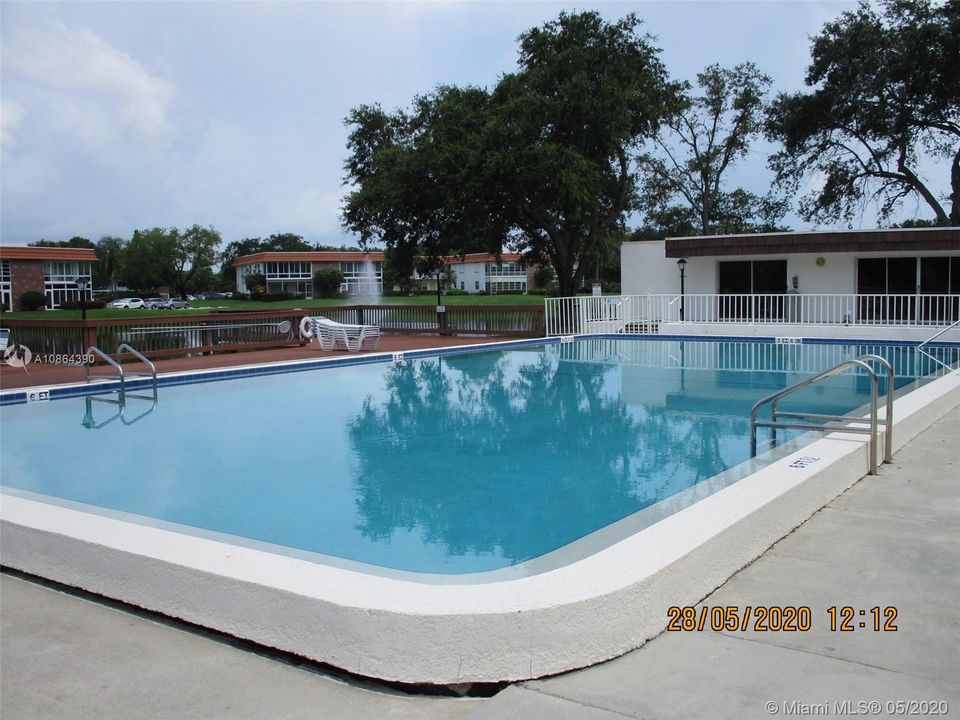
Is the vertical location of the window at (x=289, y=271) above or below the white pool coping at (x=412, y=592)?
above

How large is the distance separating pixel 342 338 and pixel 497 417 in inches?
360

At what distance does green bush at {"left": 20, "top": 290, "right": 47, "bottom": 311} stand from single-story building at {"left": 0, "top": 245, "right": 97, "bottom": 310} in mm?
579

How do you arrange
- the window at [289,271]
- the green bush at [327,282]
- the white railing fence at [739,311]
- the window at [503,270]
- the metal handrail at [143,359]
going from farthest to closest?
1. the window at [503,270]
2. the window at [289,271]
3. the green bush at [327,282]
4. the white railing fence at [739,311]
5. the metal handrail at [143,359]

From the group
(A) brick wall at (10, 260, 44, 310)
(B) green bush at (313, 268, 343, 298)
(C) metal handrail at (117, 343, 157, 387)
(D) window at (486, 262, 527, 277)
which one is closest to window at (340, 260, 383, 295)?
(B) green bush at (313, 268, 343, 298)

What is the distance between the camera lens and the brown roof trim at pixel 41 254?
4609 centimetres

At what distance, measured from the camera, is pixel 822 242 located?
22.4 m

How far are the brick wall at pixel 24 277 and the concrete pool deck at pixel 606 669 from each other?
158 feet

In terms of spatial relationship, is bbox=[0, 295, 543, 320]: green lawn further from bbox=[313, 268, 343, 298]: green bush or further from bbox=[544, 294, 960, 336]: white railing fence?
bbox=[313, 268, 343, 298]: green bush

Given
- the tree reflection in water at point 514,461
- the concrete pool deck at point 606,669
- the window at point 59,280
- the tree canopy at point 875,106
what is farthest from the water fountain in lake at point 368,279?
the concrete pool deck at point 606,669

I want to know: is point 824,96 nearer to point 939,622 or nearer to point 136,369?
point 136,369

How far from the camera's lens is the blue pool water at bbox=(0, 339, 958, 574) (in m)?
6.20

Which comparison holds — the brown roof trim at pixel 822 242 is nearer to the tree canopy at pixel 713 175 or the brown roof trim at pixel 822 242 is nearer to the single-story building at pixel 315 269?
the tree canopy at pixel 713 175

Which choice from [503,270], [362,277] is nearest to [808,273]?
[362,277]

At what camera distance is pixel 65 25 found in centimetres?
1712
